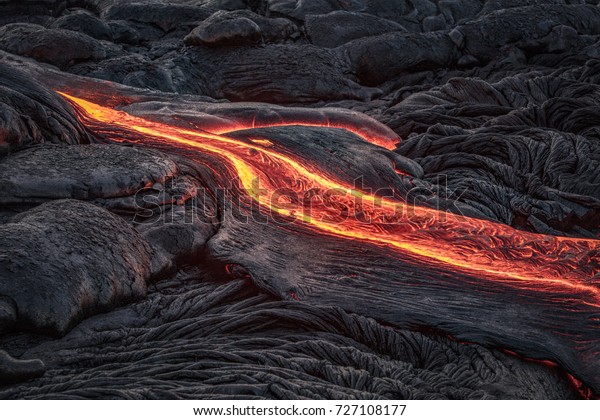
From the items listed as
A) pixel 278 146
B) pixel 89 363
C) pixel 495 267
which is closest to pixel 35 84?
pixel 278 146

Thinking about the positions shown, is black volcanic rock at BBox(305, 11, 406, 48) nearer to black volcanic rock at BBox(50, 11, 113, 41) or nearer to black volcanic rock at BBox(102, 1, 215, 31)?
black volcanic rock at BBox(102, 1, 215, 31)

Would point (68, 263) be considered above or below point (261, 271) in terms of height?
above

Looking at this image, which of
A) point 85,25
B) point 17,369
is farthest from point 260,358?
point 85,25

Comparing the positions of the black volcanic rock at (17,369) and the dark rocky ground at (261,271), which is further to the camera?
the dark rocky ground at (261,271)

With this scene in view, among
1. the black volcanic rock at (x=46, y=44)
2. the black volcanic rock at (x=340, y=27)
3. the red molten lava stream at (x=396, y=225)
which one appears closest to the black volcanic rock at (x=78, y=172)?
the red molten lava stream at (x=396, y=225)

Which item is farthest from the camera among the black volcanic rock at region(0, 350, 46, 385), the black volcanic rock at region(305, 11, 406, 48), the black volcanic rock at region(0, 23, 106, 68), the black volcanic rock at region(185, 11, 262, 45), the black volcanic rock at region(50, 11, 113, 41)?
the black volcanic rock at region(305, 11, 406, 48)

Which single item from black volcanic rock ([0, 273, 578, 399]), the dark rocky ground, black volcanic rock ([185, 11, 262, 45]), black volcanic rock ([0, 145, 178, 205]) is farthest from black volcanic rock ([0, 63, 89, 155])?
black volcanic rock ([185, 11, 262, 45])

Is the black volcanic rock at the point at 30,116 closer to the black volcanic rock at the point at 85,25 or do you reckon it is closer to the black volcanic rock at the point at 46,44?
the black volcanic rock at the point at 46,44

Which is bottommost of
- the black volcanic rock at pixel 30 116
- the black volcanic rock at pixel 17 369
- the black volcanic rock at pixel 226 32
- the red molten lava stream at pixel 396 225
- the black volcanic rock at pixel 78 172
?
the black volcanic rock at pixel 17 369

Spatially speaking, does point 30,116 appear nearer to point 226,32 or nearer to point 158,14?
point 226,32

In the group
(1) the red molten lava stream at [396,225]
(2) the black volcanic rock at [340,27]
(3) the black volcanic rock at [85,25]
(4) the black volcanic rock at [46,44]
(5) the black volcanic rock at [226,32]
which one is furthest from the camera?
(2) the black volcanic rock at [340,27]
